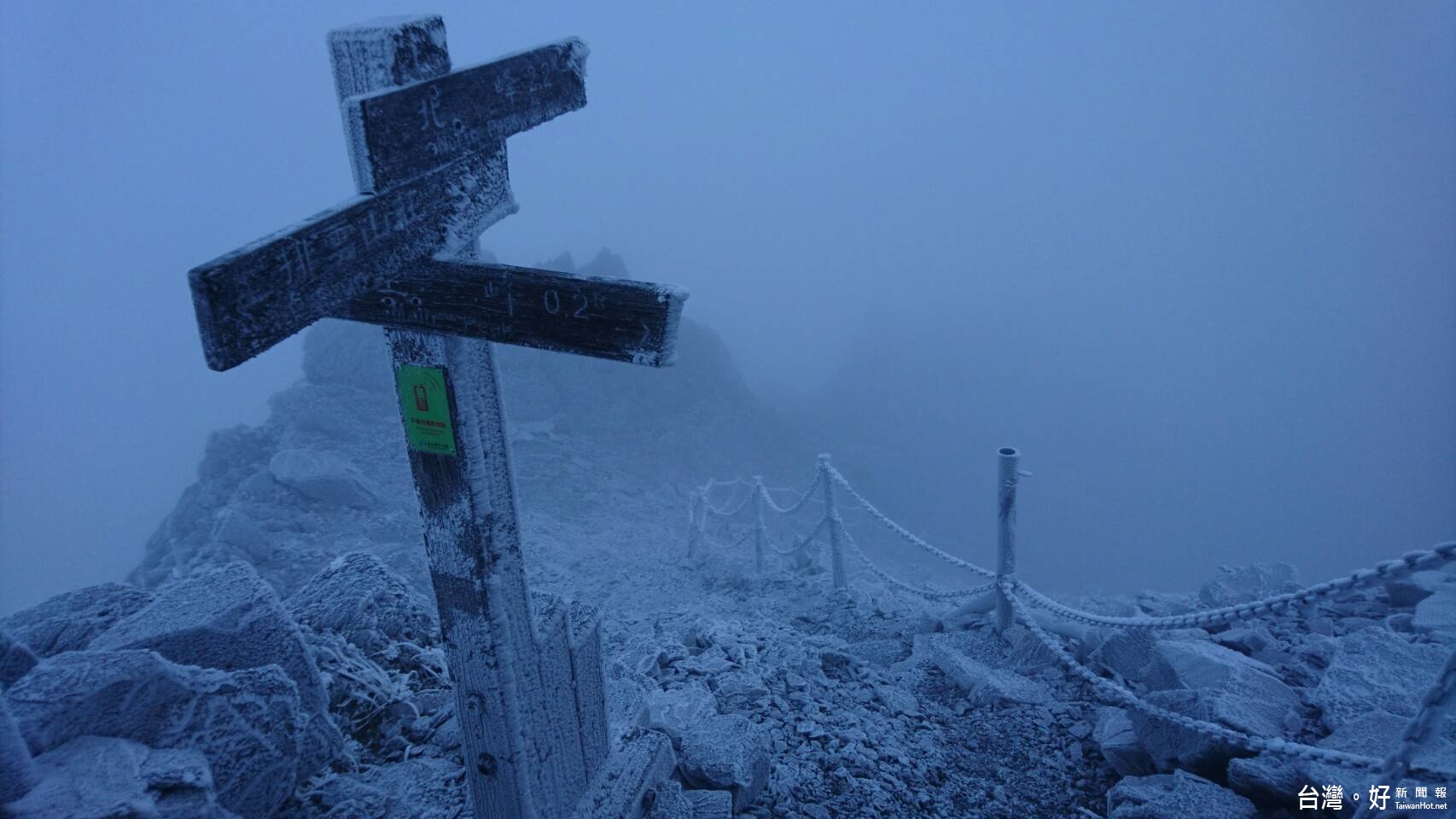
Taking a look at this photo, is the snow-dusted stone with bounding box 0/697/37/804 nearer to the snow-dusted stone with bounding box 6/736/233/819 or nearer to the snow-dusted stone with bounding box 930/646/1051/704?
the snow-dusted stone with bounding box 6/736/233/819

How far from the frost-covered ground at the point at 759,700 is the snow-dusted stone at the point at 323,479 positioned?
6.64 metres

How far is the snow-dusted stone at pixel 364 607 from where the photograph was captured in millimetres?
3250

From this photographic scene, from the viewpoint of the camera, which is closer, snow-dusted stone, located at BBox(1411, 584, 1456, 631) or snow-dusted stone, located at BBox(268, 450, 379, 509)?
snow-dusted stone, located at BBox(1411, 584, 1456, 631)

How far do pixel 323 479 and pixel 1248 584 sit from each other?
470 inches

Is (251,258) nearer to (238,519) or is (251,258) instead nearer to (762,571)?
(762,571)

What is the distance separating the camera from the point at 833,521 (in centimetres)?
646

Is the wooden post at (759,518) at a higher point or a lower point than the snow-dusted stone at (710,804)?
lower

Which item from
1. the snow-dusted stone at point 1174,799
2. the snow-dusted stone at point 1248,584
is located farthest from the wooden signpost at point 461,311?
the snow-dusted stone at point 1248,584

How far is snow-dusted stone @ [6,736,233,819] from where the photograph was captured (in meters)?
1.63

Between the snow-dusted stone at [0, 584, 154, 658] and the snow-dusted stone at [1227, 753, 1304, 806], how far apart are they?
4404mm

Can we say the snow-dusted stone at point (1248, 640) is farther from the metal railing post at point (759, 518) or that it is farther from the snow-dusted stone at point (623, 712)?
the metal railing post at point (759, 518)

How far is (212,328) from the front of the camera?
102 centimetres

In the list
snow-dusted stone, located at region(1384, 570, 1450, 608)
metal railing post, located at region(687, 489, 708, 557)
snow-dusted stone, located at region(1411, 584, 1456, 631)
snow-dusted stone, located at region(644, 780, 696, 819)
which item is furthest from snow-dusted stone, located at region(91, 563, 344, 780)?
metal railing post, located at region(687, 489, 708, 557)

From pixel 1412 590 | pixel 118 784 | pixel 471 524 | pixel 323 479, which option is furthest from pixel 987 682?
pixel 323 479
